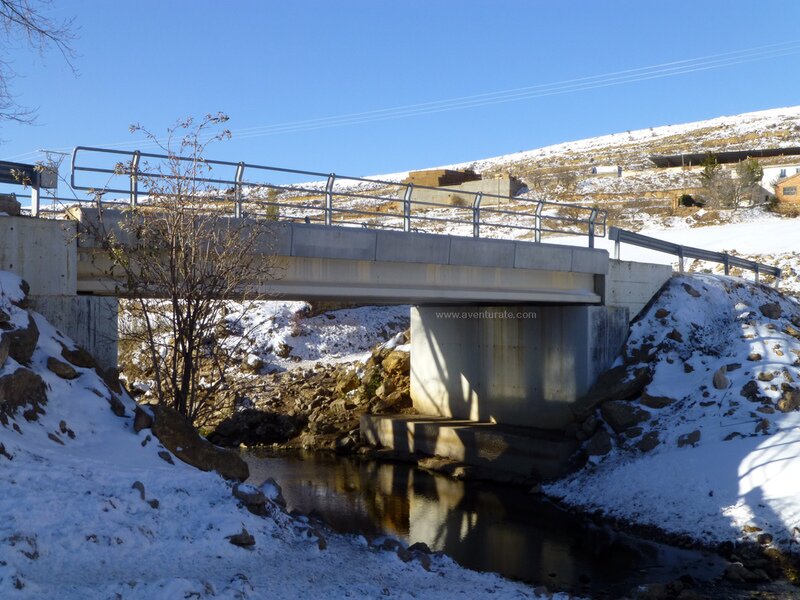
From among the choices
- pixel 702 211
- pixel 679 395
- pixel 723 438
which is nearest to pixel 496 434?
pixel 679 395

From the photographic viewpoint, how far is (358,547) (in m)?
10.1

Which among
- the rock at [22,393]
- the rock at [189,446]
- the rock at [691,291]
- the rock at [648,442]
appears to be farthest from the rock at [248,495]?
the rock at [691,291]

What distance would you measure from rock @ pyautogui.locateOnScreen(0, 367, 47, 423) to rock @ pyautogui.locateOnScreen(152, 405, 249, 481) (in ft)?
4.43

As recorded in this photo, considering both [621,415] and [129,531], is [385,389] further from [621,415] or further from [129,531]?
[129,531]

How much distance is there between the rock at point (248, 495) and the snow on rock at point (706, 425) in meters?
7.84

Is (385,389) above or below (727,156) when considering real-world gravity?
below

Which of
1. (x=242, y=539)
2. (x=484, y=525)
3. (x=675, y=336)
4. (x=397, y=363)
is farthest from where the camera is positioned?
(x=397, y=363)

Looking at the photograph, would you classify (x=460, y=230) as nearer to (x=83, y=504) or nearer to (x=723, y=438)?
(x=723, y=438)

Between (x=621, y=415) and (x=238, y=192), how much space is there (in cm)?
955

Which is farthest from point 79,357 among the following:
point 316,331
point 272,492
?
point 316,331

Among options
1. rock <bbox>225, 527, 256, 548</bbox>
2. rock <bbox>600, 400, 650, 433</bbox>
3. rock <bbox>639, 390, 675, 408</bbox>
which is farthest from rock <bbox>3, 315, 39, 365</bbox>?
rock <bbox>639, 390, 675, 408</bbox>

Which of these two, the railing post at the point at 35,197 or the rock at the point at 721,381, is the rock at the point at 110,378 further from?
the rock at the point at 721,381

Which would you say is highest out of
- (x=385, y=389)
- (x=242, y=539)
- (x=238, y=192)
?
(x=238, y=192)

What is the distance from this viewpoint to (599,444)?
1775 cm
